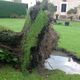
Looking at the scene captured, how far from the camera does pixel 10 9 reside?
46156 millimetres

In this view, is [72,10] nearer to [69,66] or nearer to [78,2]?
[78,2]

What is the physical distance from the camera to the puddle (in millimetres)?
9609

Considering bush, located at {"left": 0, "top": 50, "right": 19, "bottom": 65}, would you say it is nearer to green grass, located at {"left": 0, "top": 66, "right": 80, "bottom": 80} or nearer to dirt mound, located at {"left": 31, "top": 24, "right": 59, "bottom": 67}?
green grass, located at {"left": 0, "top": 66, "right": 80, "bottom": 80}

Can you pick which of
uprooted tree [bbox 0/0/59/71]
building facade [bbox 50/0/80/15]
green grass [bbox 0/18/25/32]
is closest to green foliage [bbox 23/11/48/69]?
uprooted tree [bbox 0/0/59/71]

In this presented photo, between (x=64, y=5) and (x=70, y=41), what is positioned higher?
(x=64, y=5)

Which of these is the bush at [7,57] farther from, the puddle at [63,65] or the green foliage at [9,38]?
the puddle at [63,65]

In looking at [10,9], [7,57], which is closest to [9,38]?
[7,57]

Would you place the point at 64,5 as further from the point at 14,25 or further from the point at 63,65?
the point at 63,65

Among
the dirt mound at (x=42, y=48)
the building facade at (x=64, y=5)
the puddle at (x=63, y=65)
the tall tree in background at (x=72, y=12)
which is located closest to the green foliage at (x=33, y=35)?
the dirt mound at (x=42, y=48)

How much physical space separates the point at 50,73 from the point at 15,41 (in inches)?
51.3

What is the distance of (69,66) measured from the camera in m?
10.1

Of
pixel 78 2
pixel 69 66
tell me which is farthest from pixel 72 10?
pixel 69 66

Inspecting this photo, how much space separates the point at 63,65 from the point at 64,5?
4894cm

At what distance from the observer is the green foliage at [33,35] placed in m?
8.24
